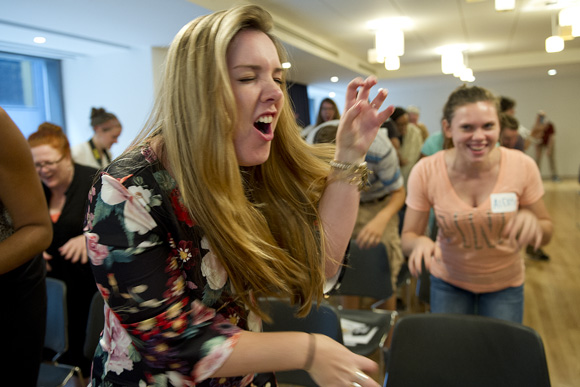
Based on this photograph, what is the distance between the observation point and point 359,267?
8.66 feet

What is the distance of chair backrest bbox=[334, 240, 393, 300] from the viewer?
259 cm

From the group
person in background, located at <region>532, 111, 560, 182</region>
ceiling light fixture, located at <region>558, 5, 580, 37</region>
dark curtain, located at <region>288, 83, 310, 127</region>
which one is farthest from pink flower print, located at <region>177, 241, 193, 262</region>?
→ person in background, located at <region>532, 111, 560, 182</region>

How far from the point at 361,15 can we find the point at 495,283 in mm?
5216

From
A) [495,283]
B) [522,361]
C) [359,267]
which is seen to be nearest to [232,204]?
[522,361]

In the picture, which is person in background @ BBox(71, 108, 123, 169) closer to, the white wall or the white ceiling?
the white ceiling

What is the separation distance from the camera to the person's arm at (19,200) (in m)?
1.20

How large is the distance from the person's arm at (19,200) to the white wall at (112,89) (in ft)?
16.3

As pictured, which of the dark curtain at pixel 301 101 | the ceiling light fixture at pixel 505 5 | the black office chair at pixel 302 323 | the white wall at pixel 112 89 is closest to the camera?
the black office chair at pixel 302 323

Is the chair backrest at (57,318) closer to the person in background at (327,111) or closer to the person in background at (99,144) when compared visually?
the person in background at (99,144)

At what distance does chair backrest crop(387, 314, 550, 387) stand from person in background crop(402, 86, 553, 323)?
38 centimetres

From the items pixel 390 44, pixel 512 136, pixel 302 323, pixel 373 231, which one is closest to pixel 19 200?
pixel 302 323

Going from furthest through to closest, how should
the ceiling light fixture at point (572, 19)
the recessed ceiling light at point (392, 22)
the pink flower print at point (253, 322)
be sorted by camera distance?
the recessed ceiling light at point (392, 22) < the ceiling light fixture at point (572, 19) < the pink flower print at point (253, 322)

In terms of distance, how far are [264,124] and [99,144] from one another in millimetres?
3443

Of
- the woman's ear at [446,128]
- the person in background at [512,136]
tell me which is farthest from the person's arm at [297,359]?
the person in background at [512,136]
